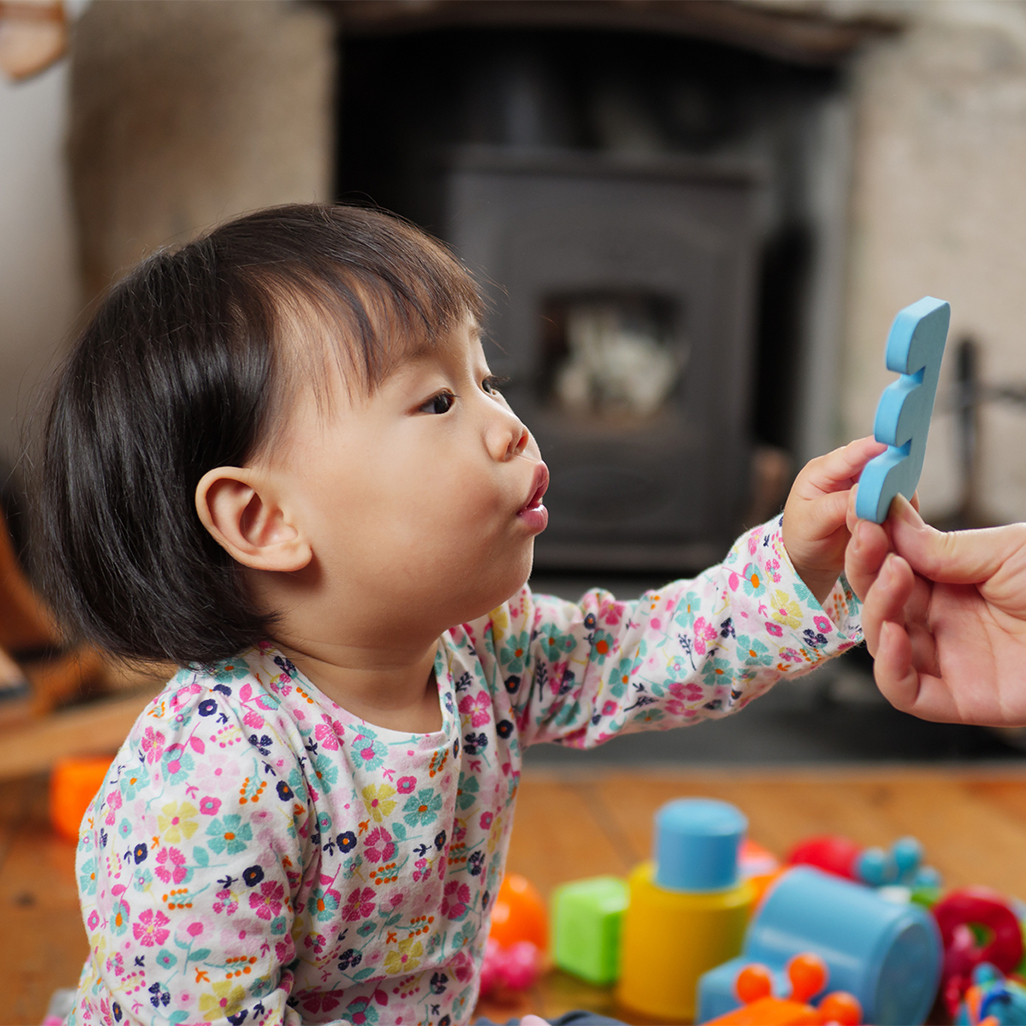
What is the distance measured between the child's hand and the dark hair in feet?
0.68

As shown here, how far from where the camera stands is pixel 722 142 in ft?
8.00

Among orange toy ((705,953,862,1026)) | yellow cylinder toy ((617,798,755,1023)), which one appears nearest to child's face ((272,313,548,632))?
orange toy ((705,953,862,1026))

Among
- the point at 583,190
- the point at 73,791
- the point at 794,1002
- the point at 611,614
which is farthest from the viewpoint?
the point at 583,190

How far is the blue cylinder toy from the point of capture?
2.97 ft

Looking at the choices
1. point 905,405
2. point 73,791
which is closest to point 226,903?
point 905,405

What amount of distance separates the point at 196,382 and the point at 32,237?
5.26 ft

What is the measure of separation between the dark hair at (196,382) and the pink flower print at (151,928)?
13 cm

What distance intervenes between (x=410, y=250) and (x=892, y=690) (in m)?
0.34

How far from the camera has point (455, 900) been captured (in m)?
0.67

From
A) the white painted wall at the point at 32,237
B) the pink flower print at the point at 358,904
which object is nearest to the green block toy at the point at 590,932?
the pink flower print at the point at 358,904

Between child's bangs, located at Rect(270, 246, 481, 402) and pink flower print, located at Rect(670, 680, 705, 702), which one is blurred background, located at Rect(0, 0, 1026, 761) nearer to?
pink flower print, located at Rect(670, 680, 705, 702)

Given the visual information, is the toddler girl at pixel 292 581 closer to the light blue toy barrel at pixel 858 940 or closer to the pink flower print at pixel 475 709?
the pink flower print at pixel 475 709

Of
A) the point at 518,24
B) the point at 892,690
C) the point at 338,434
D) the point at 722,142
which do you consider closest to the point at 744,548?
the point at 892,690

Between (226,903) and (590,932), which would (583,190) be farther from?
(226,903)
